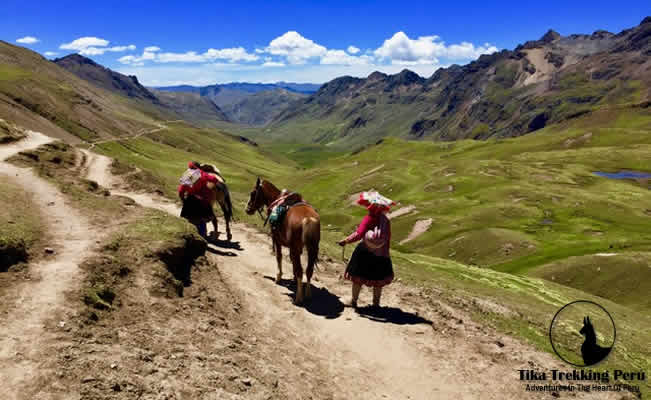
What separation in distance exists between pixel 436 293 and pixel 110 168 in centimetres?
4726

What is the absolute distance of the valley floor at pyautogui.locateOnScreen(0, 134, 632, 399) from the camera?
9.97 metres

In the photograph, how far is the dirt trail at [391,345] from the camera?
14054 mm

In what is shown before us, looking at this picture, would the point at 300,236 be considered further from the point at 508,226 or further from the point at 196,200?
the point at 508,226

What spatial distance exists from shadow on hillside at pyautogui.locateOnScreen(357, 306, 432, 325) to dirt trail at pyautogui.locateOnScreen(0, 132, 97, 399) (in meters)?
12.4

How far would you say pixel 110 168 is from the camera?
175 feet

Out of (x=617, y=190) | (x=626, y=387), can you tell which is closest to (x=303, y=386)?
(x=626, y=387)

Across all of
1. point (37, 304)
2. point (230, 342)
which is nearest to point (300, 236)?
point (230, 342)

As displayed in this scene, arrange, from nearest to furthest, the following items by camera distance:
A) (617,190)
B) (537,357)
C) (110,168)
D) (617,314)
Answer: (537,357), (617,314), (110,168), (617,190)

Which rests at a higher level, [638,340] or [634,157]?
[634,157]

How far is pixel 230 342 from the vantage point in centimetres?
1362

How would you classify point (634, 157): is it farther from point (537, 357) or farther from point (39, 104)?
point (39, 104)

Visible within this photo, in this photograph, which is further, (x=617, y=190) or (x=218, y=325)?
(x=617, y=190)

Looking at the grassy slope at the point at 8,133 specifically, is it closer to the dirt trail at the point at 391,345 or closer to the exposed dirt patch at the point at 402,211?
the dirt trail at the point at 391,345

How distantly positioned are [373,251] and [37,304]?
42.6 feet
